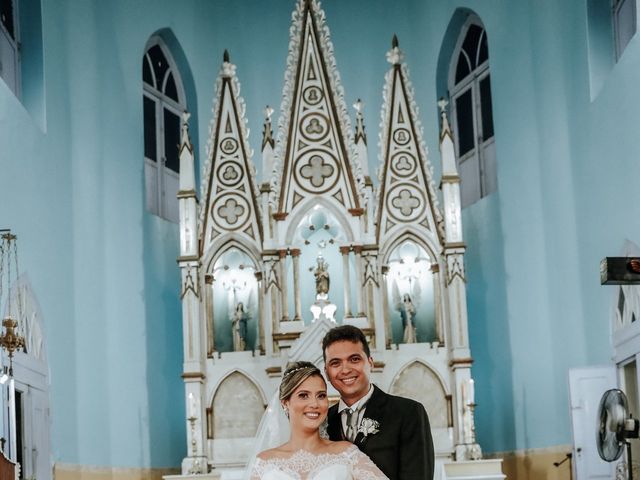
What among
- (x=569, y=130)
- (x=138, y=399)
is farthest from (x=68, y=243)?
(x=569, y=130)

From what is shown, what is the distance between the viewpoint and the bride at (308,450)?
488 cm

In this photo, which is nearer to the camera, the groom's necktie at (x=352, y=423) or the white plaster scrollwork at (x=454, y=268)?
the groom's necktie at (x=352, y=423)

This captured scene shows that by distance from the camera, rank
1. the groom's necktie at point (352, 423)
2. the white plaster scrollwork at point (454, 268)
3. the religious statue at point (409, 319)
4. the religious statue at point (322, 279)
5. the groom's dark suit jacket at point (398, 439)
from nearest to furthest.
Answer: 1. the groom's dark suit jacket at point (398, 439)
2. the groom's necktie at point (352, 423)
3. the religious statue at point (322, 279)
4. the white plaster scrollwork at point (454, 268)
5. the religious statue at point (409, 319)

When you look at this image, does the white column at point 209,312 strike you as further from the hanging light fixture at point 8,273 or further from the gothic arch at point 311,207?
the hanging light fixture at point 8,273

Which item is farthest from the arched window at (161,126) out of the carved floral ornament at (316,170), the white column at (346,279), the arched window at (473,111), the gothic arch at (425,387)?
the gothic arch at (425,387)

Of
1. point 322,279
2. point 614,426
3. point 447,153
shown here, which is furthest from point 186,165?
point 614,426

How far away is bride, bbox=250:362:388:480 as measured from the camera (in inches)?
192

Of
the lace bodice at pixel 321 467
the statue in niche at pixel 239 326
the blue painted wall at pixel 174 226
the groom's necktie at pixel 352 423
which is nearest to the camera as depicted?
the lace bodice at pixel 321 467

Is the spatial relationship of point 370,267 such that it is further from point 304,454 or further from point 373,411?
point 304,454

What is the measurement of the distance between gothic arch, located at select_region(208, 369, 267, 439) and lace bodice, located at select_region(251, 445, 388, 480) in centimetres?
835

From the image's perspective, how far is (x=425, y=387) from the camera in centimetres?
1327

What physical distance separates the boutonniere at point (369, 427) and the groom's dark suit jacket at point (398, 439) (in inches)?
0.4

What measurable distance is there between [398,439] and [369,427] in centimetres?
14

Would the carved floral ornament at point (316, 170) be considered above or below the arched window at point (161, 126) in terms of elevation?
below
